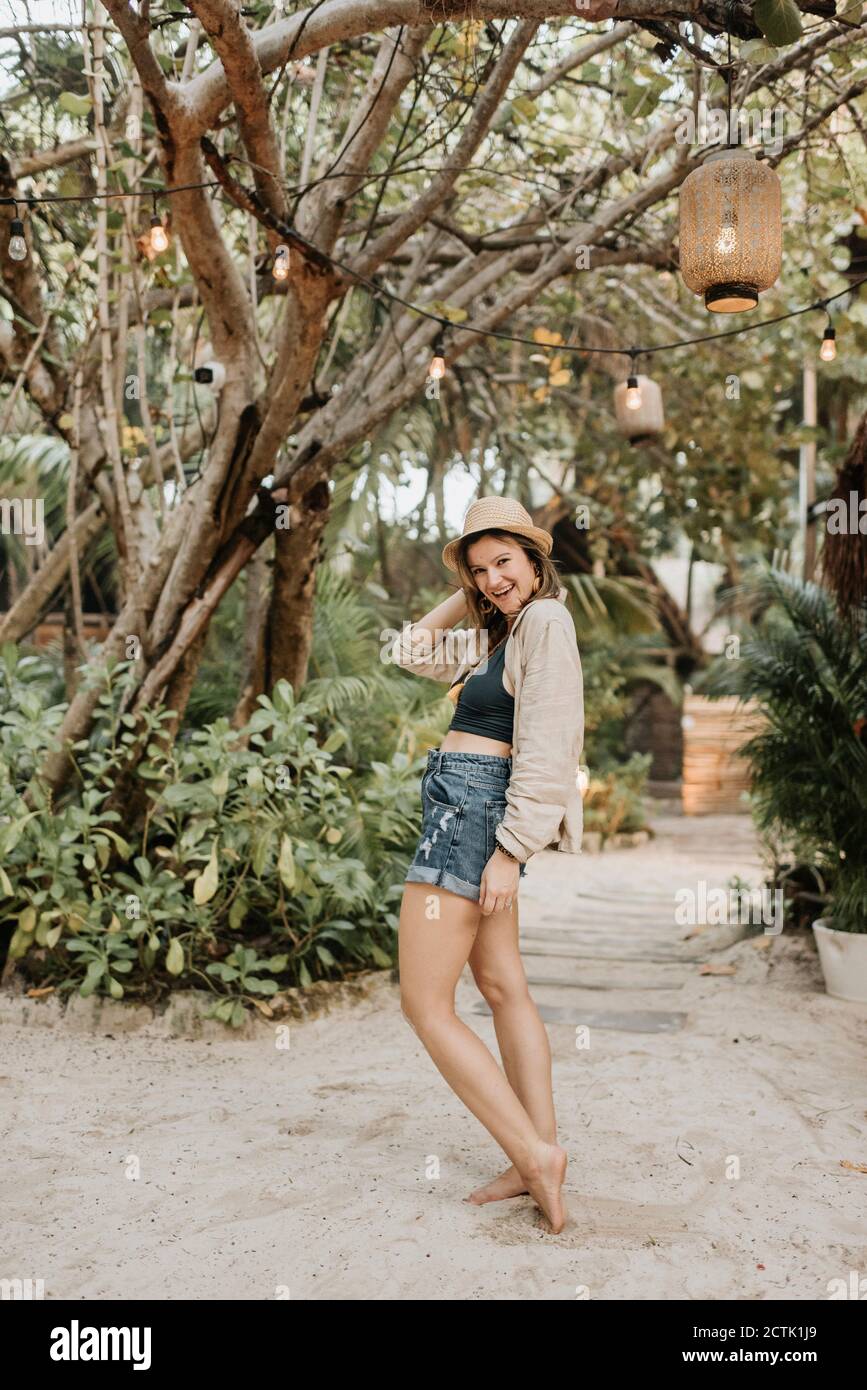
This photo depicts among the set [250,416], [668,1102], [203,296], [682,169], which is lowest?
[668,1102]

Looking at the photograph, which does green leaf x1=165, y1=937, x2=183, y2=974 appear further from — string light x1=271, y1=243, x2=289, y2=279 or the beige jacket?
string light x1=271, y1=243, x2=289, y2=279

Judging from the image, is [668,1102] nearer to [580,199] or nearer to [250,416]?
[250,416]

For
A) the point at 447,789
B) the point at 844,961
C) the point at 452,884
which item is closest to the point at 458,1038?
the point at 452,884

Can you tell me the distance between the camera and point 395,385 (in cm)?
491

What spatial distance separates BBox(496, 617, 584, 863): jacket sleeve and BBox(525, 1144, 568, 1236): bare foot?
0.70 metres

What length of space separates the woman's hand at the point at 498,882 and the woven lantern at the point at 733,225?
6.30ft

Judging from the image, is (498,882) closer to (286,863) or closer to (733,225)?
(286,863)

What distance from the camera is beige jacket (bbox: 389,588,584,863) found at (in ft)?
7.83

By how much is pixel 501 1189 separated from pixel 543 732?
119cm

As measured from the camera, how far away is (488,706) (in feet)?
8.55

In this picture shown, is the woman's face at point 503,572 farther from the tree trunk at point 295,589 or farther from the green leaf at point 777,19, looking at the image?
the tree trunk at point 295,589

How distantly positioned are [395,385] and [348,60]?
1.70 m

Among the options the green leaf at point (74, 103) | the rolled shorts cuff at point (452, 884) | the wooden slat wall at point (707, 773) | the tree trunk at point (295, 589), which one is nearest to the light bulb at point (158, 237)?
the green leaf at point (74, 103)
